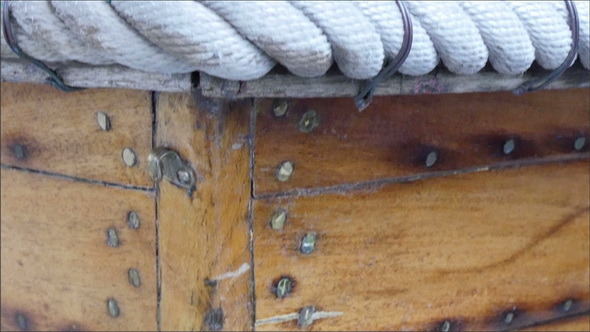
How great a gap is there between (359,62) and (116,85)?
26cm

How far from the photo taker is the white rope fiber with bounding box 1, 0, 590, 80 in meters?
0.59

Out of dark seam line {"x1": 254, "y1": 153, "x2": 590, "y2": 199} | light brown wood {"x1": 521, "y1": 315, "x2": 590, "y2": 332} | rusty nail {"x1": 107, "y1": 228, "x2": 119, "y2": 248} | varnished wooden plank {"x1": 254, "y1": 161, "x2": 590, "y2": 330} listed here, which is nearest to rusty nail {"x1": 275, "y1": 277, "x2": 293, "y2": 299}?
varnished wooden plank {"x1": 254, "y1": 161, "x2": 590, "y2": 330}

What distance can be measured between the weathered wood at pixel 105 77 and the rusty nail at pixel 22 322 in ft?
1.56

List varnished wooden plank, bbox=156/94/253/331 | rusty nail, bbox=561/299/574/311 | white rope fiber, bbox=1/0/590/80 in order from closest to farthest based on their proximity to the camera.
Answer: white rope fiber, bbox=1/0/590/80, varnished wooden plank, bbox=156/94/253/331, rusty nail, bbox=561/299/574/311

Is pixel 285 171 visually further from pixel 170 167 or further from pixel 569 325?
pixel 569 325

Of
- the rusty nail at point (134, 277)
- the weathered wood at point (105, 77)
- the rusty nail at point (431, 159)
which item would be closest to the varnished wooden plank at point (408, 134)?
the rusty nail at point (431, 159)

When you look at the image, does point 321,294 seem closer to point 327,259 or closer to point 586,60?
point 327,259

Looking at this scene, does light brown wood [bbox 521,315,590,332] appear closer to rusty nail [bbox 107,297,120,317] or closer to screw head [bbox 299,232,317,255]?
screw head [bbox 299,232,317,255]

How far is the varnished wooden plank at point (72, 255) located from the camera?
→ 0.87 m

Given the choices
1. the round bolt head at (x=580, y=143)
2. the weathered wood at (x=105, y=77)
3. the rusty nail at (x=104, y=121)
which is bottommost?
the round bolt head at (x=580, y=143)

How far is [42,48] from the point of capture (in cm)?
68

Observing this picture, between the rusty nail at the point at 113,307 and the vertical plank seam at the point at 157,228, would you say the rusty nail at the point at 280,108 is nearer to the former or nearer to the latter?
the vertical plank seam at the point at 157,228

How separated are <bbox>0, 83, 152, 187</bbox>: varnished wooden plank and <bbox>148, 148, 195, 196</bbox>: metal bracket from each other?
5 cm

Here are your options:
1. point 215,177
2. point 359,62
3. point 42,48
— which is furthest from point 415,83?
point 42,48
